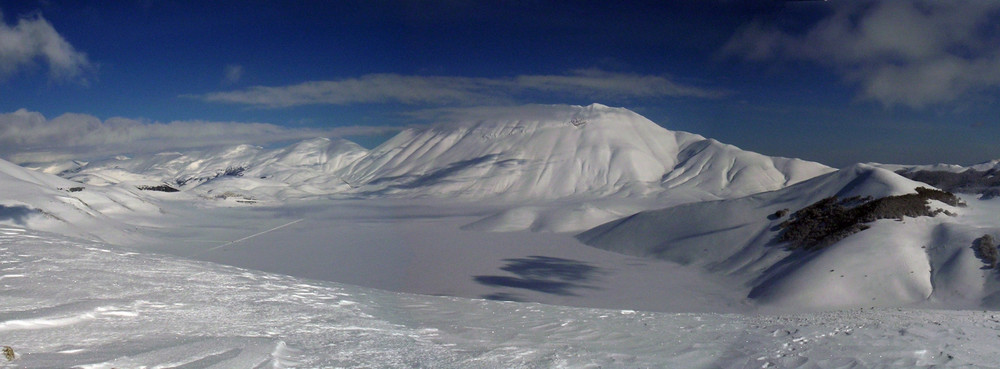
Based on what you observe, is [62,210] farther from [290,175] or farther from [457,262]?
[290,175]

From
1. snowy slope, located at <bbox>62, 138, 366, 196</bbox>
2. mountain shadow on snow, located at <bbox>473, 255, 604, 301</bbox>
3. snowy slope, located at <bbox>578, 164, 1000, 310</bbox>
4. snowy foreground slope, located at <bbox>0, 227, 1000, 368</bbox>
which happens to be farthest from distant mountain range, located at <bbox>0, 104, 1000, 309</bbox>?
snowy slope, located at <bbox>62, 138, 366, 196</bbox>

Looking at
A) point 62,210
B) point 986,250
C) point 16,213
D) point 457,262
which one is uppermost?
point 62,210

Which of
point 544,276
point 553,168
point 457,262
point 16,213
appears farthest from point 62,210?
point 553,168

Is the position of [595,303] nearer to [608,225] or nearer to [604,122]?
[608,225]

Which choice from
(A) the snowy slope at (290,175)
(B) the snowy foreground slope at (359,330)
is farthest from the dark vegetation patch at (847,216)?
(A) the snowy slope at (290,175)

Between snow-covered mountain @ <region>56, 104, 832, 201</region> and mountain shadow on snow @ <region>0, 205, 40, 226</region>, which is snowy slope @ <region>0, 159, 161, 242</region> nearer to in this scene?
mountain shadow on snow @ <region>0, 205, 40, 226</region>

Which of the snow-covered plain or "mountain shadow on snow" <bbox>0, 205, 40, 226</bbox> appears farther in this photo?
"mountain shadow on snow" <bbox>0, 205, 40, 226</bbox>
